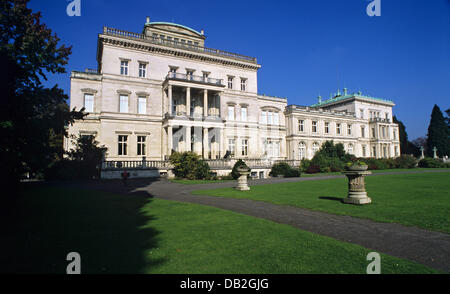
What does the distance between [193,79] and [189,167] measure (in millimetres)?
14651

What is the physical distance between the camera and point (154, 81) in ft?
105

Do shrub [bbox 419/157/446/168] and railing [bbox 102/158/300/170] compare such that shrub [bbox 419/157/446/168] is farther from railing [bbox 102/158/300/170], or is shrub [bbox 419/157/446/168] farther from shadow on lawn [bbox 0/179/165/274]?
shadow on lawn [bbox 0/179/165/274]

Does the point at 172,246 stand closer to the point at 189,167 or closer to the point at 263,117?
the point at 189,167

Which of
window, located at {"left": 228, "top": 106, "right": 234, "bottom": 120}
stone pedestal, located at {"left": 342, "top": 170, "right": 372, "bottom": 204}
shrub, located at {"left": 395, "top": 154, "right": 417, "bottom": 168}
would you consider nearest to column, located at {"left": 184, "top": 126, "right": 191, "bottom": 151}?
window, located at {"left": 228, "top": 106, "right": 234, "bottom": 120}

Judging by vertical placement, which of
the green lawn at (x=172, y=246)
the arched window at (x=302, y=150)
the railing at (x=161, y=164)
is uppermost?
the arched window at (x=302, y=150)

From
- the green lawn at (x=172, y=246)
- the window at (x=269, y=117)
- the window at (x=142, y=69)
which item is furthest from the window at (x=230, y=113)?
the green lawn at (x=172, y=246)

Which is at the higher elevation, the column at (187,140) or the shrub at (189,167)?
the column at (187,140)

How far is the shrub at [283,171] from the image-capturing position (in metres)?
28.7

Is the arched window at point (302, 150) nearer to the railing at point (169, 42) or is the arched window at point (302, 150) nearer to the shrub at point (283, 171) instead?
the shrub at point (283, 171)

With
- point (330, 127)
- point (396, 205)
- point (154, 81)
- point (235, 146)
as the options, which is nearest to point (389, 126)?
point (330, 127)

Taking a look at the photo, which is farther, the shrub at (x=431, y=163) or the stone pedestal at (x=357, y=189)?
the shrub at (x=431, y=163)

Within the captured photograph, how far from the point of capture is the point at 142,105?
31.2 meters

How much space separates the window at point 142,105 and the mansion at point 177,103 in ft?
0.41

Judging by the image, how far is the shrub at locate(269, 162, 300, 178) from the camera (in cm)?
2869
